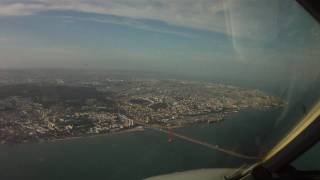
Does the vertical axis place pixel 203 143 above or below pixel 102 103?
below

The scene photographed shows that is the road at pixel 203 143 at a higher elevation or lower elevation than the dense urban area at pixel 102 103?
lower

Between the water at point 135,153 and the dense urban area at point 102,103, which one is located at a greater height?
the dense urban area at point 102,103

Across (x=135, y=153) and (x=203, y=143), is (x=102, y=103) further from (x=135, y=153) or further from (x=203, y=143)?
(x=203, y=143)

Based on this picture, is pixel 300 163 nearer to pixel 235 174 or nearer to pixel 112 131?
pixel 235 174

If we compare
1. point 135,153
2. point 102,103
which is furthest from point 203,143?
point 102,103

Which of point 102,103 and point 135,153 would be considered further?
point 135,153

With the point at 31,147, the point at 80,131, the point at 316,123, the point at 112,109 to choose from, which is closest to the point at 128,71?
the point at 112,109

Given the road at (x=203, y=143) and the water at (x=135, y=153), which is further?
the road at (x=203, y=143)
